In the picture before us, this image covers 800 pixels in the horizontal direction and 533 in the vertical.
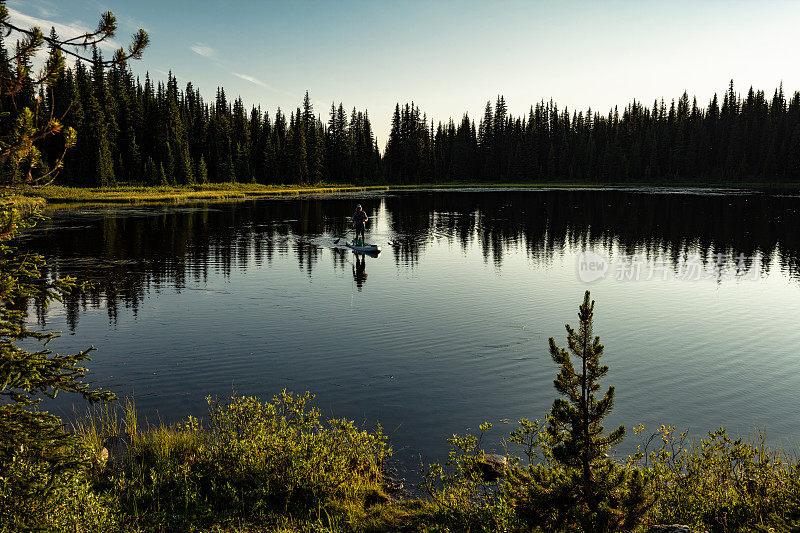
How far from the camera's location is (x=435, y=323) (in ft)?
61.6

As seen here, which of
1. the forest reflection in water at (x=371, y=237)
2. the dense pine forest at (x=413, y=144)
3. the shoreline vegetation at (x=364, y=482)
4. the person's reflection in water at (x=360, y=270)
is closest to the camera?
the shoreline vegetation at (x=364, y=482)

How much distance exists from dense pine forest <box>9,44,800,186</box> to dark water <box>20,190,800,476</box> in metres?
73.2

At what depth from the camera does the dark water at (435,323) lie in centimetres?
1217

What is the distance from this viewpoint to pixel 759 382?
1346 cm

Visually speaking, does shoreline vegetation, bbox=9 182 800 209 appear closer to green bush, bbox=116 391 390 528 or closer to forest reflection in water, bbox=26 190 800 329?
forest reflection in water, bbox=26 190 800 329

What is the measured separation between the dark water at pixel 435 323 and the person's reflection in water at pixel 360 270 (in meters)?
0.16

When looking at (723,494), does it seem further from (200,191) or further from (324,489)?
(200,191)

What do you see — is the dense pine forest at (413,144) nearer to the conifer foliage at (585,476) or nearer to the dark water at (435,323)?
the dark water at (435,323)

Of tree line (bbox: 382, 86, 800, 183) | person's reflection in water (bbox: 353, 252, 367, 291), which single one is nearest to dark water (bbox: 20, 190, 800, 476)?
person's reflection in water (bbox: 353, 252, 367, 291)

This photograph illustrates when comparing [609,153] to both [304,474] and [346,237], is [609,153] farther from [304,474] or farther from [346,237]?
[304,474]

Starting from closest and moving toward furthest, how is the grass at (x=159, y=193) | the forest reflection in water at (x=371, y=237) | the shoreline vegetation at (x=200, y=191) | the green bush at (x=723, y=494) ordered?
1. the green bush at (x=723, y=494)
2. the forest reflection in water at (x=371, y=237)
3. the shoreline vegetation at (x=200, y=191)
4. the grass at (x=159, y=193)

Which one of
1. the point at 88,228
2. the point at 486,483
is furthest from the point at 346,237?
the point at 486,483

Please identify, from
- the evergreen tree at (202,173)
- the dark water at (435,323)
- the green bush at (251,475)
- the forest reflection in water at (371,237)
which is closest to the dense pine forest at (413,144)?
the evergreen tree at (202,173)

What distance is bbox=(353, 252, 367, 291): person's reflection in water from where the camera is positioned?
1043 inches
